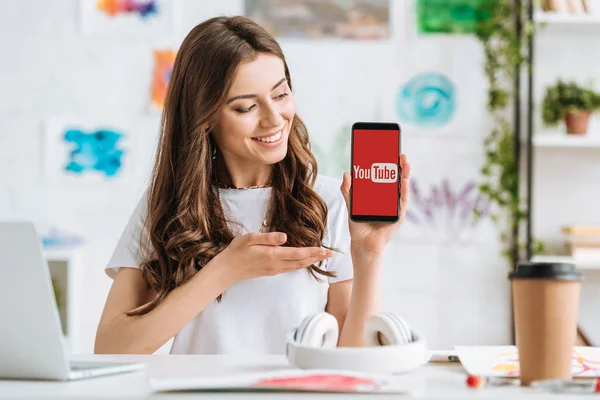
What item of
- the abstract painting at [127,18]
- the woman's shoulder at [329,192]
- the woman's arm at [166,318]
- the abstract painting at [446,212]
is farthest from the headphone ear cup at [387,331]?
the abstract painting at [127,18]

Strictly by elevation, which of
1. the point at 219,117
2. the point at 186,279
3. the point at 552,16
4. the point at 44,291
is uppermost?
the point at 552,16

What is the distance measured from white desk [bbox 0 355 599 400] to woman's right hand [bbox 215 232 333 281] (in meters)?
0.30

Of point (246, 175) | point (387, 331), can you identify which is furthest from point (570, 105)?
point (387, 331)

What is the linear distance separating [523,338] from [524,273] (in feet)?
0.27

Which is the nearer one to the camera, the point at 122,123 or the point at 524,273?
the point at 524,273

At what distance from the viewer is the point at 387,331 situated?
1050 mm

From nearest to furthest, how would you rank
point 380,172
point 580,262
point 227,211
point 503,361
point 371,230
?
point 503,361 < point 380,172 < point 371,230 < point 227,211 < point 580,262

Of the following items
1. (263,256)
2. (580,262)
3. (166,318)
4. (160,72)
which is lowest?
(580,262)

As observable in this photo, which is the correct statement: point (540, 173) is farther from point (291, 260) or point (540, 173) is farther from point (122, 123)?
point (291, 260)

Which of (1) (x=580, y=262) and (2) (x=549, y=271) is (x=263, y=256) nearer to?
(2) (x=549, y=271)

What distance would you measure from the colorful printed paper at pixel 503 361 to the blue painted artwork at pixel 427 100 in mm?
2115

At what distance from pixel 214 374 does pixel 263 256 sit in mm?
466

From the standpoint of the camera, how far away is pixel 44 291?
949 millimetres

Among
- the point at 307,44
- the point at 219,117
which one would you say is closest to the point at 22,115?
the point at 307,44
